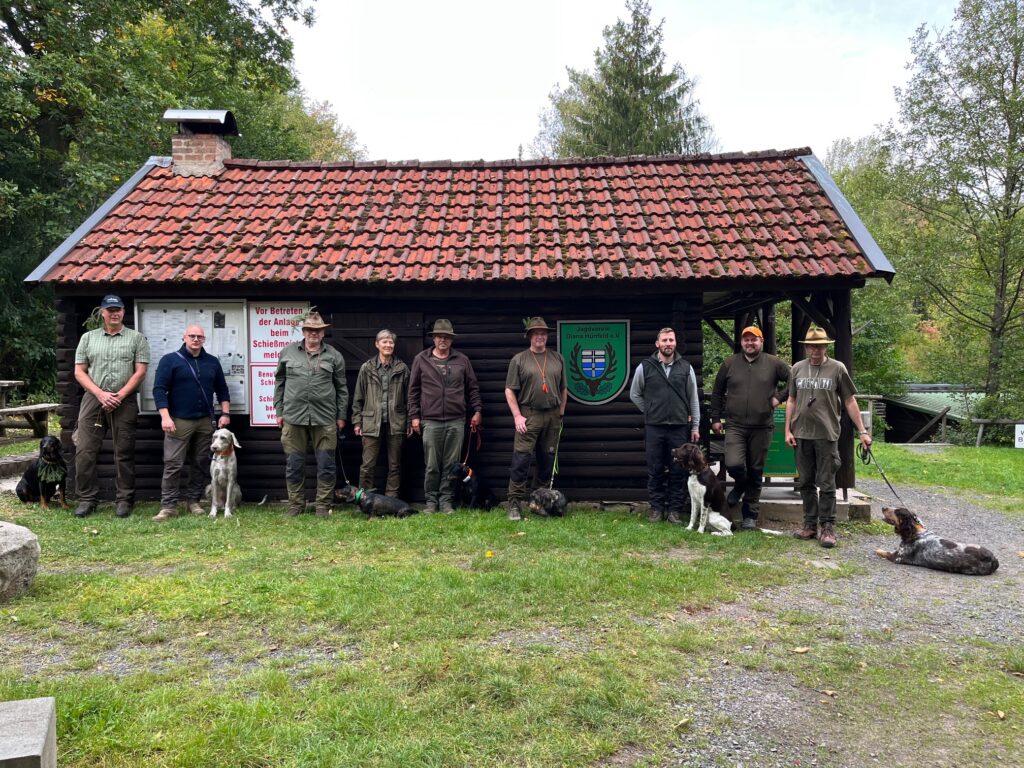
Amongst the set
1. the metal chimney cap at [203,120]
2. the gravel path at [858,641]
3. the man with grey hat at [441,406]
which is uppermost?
the metal chimney cap at [203,120]

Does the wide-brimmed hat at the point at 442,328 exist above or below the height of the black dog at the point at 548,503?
above

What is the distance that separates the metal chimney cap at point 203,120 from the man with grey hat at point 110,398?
358 cm

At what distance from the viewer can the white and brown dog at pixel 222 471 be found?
25.3ft

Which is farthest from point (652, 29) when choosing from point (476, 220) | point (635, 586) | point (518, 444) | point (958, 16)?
point (635, 586)

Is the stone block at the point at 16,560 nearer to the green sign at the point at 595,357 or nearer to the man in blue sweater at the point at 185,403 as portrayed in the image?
the man in blue sweater at the point at 185,403

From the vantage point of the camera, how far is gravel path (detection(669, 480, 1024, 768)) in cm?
306

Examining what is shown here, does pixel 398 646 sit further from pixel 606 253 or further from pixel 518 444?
pixel 606 253

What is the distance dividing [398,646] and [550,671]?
0.95 metres

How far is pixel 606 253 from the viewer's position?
Result: 8164 mm

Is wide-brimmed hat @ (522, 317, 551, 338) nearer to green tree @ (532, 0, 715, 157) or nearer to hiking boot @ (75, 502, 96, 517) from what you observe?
hiking boot @ (75, 502, 96, 517)

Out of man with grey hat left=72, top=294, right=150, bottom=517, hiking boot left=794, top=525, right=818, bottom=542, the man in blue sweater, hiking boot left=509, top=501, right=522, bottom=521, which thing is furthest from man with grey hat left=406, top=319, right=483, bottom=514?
hiking boot left=794, top=525, right=818, bottom=542

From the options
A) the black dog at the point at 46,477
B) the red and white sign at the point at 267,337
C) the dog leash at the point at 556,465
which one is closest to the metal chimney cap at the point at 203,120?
the red and white sign at the point at 267,337

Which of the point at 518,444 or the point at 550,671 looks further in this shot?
the point at 518,444

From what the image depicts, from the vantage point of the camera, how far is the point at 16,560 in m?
4.90
